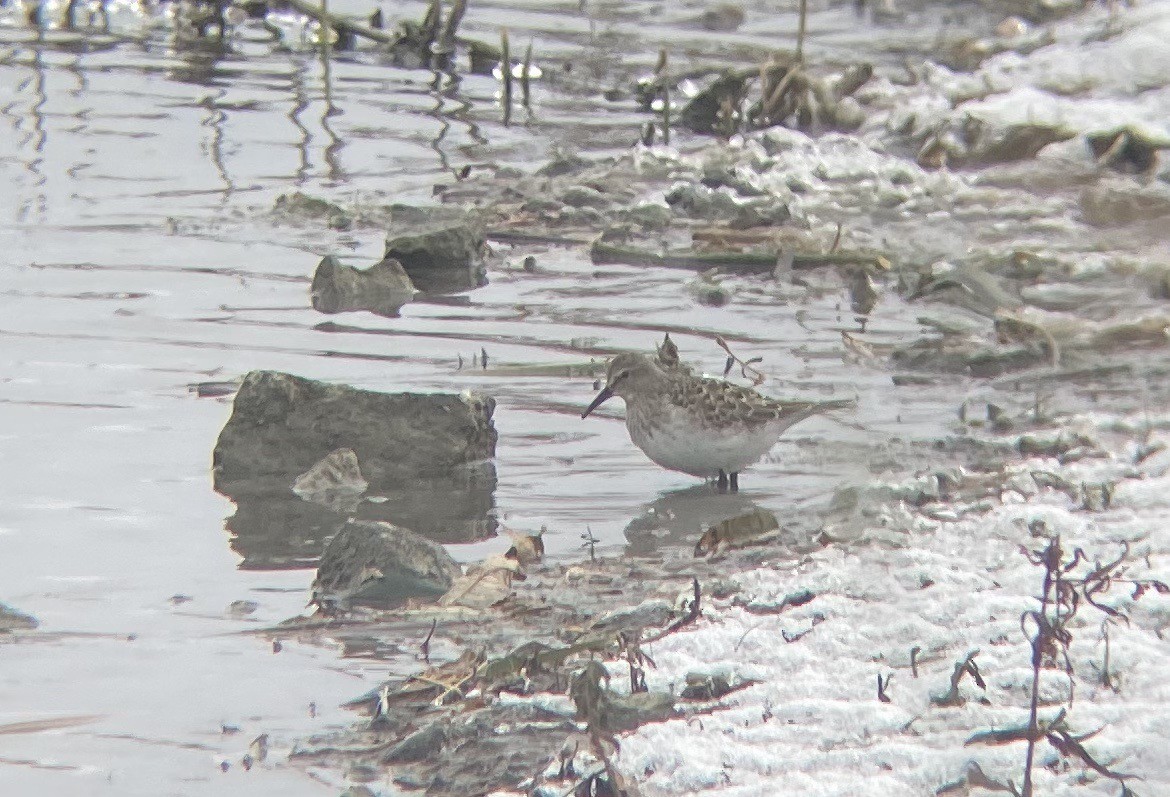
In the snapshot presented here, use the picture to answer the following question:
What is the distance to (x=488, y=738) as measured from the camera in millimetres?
4715

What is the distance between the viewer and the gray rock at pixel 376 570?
5.74 m

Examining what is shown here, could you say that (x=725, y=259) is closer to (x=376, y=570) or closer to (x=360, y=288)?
(x=360, y=288)

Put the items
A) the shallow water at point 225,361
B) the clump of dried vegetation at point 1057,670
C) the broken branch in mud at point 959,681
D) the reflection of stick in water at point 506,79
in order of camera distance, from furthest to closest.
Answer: the reflection of stick in water at point 506,79 < the shallow water at point 225,361 < the broken branch in mud at point 959,681 < the clump of dried vegetation at point 1057,670

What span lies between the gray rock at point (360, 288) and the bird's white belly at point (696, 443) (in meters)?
2.17

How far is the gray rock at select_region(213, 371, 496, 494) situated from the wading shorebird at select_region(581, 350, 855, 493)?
1.78ft

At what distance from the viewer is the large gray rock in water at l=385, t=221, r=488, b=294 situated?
31.5 feet

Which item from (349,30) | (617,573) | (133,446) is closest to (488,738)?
(617,573)

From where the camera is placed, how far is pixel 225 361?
8.21m

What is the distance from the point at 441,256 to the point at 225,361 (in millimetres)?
1716

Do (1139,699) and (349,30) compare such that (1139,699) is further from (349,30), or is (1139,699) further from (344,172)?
(349,30)

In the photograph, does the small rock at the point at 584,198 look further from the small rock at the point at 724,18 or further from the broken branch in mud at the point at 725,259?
the small rock at the point at 724,18

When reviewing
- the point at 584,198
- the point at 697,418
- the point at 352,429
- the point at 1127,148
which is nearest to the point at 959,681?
the point at 697,418

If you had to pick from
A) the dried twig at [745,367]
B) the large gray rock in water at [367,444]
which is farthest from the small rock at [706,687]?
the dried twig at [745,367]

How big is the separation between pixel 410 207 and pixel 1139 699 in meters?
6.22
